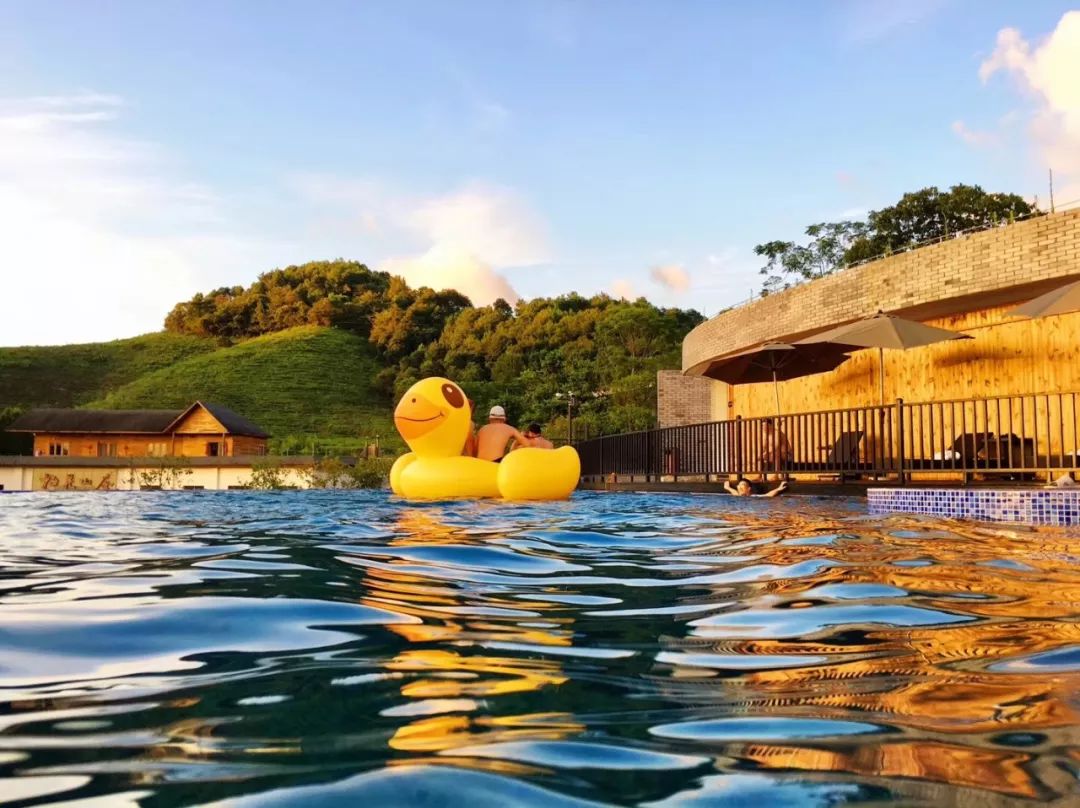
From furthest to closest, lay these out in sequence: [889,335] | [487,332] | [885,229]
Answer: [487,332] < [885,229] < [889,335]

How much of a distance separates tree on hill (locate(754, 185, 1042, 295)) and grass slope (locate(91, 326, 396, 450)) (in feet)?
91.2

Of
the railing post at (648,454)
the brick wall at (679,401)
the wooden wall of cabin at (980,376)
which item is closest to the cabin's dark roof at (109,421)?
the brick wall at (679,401)

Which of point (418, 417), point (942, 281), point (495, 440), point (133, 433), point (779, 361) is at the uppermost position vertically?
point (942, 281)

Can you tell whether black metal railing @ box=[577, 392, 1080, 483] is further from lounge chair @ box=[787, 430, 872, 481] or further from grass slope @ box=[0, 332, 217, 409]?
grass slope @ box=[0, 332, 217, 409]

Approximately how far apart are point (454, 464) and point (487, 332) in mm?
57518

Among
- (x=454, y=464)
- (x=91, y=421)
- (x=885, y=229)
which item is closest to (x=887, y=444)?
(x=454, y=464)

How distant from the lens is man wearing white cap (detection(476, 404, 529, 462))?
10.8m

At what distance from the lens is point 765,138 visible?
17844mm

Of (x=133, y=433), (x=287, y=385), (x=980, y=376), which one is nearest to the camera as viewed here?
(x=980, y=376)

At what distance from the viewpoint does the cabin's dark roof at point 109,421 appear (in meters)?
45.3

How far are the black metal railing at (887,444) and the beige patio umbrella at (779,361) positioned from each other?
898 mm

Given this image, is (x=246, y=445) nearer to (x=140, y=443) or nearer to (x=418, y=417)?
(x=140, y=443)

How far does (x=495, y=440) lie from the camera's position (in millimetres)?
10859

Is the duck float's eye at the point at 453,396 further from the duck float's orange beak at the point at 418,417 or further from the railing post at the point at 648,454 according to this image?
the railing post at the point at 648,454
